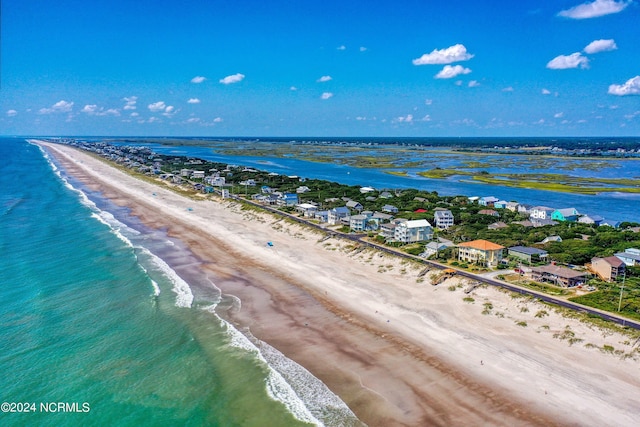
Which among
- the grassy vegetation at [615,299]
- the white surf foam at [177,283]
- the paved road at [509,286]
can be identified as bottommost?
the white surf foam at [177,283]

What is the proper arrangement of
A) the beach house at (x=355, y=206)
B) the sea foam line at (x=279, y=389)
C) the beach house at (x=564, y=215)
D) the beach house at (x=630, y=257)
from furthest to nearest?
the beach house at (x=355, y=206)
the beach house at (x=564, y=215)
the beach house at (x=630, y=257)
the sea foam line at (x=279, y=389)

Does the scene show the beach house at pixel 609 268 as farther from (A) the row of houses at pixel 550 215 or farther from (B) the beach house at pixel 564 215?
(B) the beach house at pixel 564 215

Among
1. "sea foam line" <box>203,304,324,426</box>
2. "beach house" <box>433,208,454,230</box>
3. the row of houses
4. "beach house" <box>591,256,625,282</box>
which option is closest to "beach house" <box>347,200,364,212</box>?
"beach house" <box>433,208,454,230</box>

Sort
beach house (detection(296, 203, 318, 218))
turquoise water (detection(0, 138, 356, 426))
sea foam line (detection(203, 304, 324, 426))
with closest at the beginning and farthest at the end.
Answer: sea foam line (detection(203, 304, 324, 426)), turquoise water (detection(0, 138, 356, 426)), beach house (detection(296, 203, 318, 218))

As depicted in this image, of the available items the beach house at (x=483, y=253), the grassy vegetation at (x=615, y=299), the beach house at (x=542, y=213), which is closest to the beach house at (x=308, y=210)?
the beach house at (x=483, y=253)

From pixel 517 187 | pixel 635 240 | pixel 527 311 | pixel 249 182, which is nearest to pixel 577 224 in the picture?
pixel 635 240

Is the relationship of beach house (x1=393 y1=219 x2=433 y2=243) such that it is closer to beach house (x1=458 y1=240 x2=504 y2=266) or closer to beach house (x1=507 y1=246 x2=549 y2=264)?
beach house (x1=458 y1=240 x2=504 y2=266)
